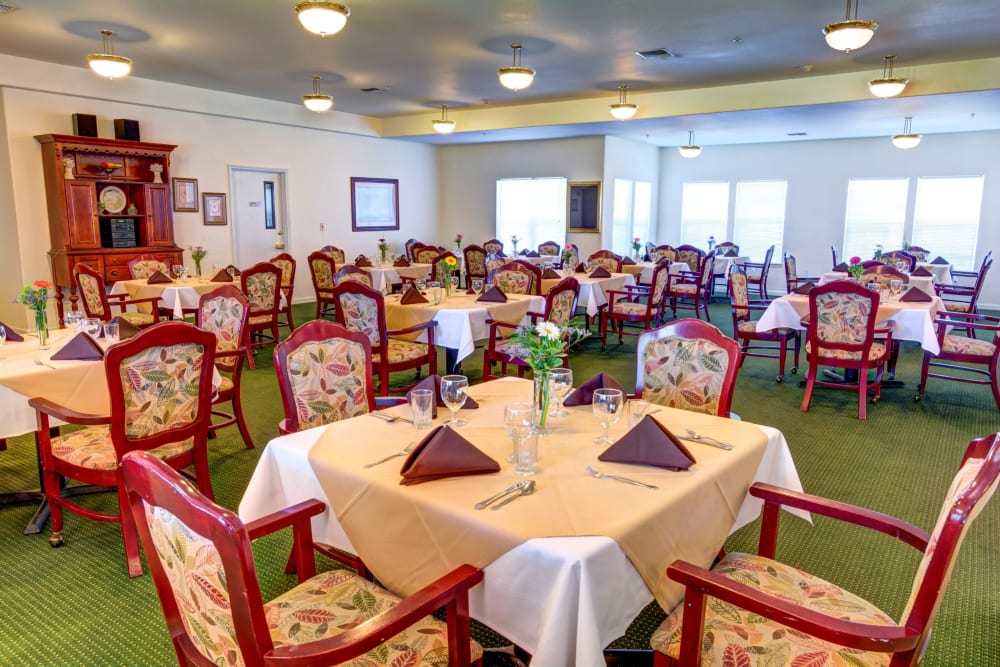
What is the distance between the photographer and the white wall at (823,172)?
10.9 m

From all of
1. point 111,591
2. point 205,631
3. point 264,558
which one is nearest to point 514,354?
point 264,558

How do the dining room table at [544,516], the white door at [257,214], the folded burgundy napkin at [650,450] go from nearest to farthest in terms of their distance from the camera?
the dining room table at [544,516] < the folded burgundy napkin at [650,450] < the white door at [257,214]

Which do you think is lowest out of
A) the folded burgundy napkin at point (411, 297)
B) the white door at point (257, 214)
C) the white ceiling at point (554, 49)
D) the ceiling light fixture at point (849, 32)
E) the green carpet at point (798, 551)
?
the green carpet at point (798, 551)

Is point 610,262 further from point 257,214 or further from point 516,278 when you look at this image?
point 257,214

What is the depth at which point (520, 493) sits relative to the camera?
168 cm

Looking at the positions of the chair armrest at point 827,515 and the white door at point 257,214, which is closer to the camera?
the chair armrest at point 827,515

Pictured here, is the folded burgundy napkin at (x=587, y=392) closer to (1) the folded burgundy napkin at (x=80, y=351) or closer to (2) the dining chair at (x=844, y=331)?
(1) the folded burgundy napkin at (x=80, y=351)

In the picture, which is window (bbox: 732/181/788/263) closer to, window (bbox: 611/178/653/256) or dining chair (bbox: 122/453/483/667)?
window (bbox: 611/178/653/256)

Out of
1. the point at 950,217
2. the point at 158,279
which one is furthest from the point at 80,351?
the point at 950,217

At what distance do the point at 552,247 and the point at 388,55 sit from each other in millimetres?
4463

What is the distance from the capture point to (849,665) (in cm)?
150

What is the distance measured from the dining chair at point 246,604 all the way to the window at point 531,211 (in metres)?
10.5

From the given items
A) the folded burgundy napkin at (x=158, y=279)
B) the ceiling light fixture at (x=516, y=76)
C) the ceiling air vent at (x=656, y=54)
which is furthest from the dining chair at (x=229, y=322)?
the ceiling air vent at (x=656, y=54)

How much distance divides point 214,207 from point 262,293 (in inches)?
158
